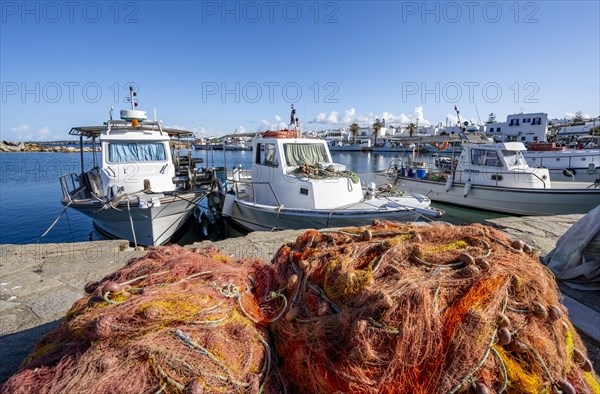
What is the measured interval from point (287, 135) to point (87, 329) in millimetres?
7688

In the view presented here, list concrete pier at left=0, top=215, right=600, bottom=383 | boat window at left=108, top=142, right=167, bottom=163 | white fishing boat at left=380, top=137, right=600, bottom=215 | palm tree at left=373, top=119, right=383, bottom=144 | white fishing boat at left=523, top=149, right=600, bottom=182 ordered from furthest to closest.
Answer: palm tree at left=373, top=119, right=383, bottom=144, white fishing boat at left=523, top=149, right=600, bottom=182, white fishing boat at left=380, top=137, right=600, bottom=215, boat window at left=108, top=142, right=167, bottom=163, concrete pier at left=0, top=215, right=600, bottom=383

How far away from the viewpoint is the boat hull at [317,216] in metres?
6.97

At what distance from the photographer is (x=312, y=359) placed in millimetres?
1650

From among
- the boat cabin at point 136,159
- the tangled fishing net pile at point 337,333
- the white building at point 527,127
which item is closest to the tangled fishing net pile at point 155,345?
the tangled fishing net pile at point 337,333

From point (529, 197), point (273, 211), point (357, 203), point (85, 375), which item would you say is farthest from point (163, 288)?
point (529, 197)

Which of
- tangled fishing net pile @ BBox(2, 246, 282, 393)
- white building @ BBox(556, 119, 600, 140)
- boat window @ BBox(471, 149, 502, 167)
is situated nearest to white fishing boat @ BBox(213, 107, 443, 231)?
tangled fishing net pile @ BBox(2, 246, 282, 393)

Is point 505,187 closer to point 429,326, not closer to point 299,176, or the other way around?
point 299,176

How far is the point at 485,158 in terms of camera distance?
1230 cm

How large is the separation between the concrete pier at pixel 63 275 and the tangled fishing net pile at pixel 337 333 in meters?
1.11

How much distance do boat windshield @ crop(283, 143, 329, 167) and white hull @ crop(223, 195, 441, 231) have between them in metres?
1.48

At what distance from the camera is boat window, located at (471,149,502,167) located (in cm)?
1199

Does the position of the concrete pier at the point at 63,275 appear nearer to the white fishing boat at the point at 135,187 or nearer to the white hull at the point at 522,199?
the white fishing boat at the point at 135,187

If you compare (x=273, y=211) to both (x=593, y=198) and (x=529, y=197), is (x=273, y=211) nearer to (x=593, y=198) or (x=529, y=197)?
(x=529, y=197)

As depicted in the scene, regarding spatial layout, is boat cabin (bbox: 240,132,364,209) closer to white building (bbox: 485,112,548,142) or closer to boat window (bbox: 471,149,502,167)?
boat window (bbox: 471,149,502,167)
